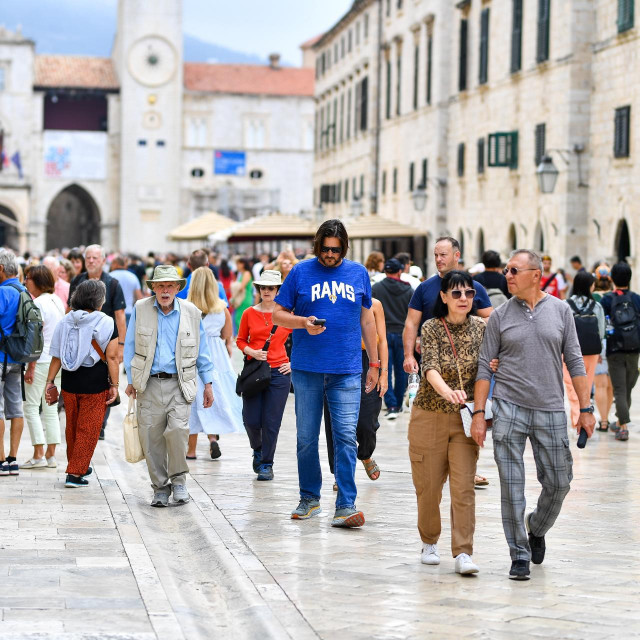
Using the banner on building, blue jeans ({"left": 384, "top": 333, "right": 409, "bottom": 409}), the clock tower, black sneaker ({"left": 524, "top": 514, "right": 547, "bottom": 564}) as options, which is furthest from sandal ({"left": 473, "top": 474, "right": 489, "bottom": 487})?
the banner on building

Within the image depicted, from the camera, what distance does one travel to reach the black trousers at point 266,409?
11.3m

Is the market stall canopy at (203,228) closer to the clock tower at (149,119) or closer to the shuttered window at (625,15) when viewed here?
the shuttered window at (625,15)

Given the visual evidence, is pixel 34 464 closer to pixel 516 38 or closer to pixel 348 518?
pixel 348 518

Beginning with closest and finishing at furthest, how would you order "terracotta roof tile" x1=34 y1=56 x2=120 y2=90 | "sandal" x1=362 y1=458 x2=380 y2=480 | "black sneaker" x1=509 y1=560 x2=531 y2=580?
"black sneaker" x1=509 y1=560 x2=531 y2=580
"sandal" x1=362 y1=458 x2=380 y2=480
"terracotta roof tile" x1=34 y1=56 x2=120 y2=90

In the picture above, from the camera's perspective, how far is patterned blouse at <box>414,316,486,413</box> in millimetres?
7707

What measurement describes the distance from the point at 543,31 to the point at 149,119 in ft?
179

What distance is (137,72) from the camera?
270 ft

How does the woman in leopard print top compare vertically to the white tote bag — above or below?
above

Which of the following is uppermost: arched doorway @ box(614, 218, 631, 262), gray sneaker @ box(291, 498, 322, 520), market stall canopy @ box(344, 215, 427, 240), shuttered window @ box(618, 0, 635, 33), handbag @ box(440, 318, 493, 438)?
shuttered window @ box(618, 0, 635, 33)

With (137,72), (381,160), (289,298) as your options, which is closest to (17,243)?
(137,72)

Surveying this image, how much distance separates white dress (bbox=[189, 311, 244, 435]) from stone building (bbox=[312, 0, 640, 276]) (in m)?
15.0

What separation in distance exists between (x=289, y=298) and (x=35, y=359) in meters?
2.98

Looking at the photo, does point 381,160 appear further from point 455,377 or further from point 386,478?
point 455,377

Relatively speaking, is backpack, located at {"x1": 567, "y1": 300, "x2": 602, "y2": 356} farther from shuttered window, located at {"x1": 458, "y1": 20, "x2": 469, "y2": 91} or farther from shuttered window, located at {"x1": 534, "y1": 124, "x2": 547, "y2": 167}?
shuttered window, located at {"x1": 458, "y1": 20, "x2": 469, "y2": 91}
